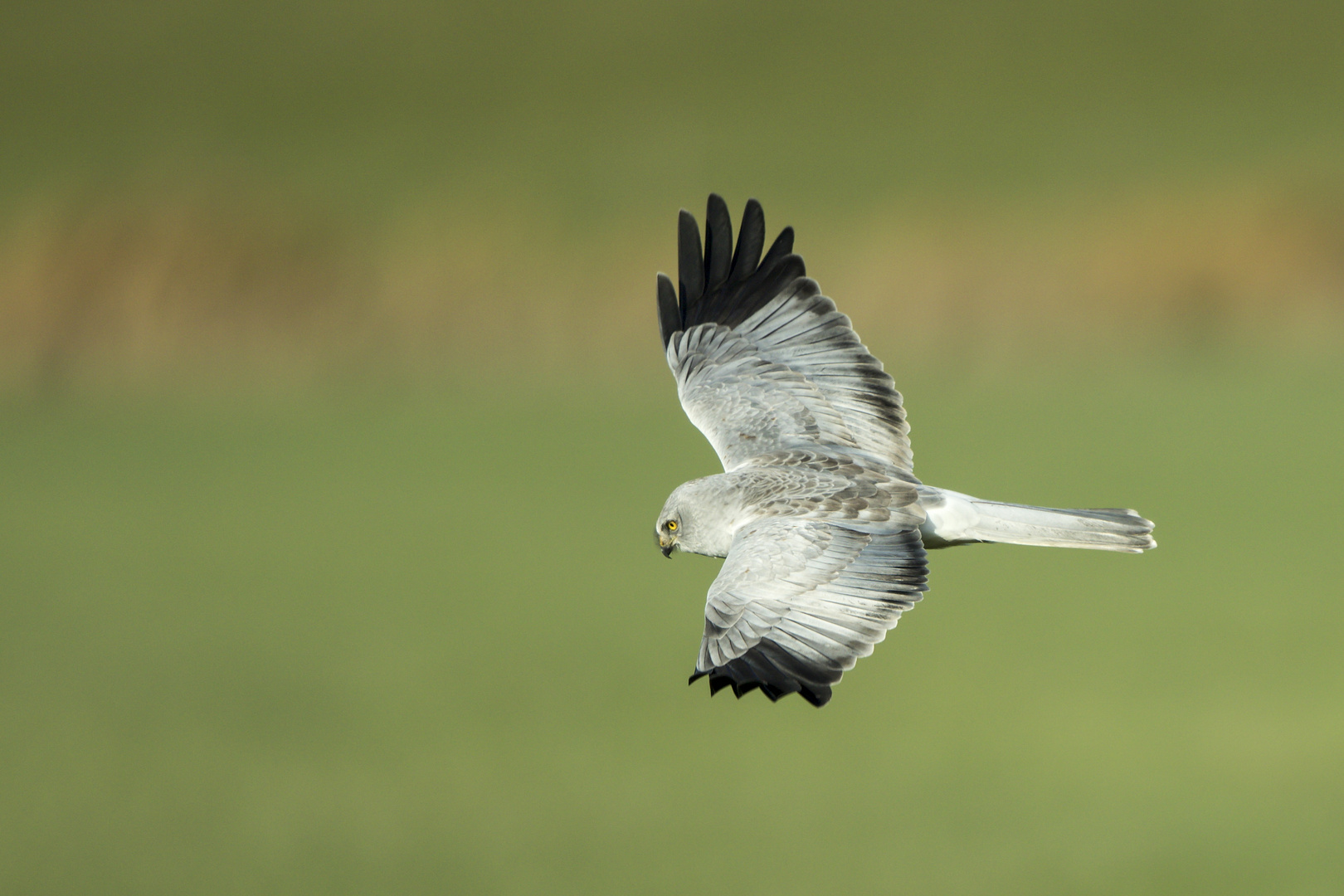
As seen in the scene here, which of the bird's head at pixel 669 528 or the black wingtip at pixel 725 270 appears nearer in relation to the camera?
the bird's head at pixel 669 528

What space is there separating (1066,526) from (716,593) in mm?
1444

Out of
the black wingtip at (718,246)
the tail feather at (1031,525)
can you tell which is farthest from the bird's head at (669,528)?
the black wingtip at (718,246)

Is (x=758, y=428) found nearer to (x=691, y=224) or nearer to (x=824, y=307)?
(x=824, y=307)

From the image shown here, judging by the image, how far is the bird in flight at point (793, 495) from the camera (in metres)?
4.51

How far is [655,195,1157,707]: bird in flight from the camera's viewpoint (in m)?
4.51

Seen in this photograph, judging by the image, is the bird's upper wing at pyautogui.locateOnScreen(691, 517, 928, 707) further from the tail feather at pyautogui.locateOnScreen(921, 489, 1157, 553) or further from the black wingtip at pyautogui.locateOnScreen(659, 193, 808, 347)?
the black wingtip at pyautogui.locateOnScreen(659, 193, 808, 347)

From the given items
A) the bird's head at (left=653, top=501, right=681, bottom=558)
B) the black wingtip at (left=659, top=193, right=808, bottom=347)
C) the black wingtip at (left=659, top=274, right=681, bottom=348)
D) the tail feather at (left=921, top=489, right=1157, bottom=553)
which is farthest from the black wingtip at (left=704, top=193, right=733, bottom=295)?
the tail feather at (left=921, top=489, right=1157, bottom=553)

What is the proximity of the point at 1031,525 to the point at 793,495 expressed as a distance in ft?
3.00

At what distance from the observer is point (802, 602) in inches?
181

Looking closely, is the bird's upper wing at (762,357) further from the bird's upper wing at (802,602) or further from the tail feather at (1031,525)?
the bird's upper wing at (802,602)

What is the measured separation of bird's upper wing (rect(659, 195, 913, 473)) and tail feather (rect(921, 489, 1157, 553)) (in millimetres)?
487

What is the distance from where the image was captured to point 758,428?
579 centimetres

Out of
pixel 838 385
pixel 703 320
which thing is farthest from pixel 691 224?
pixel 838 385

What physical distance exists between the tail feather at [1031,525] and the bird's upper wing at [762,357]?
487 millimetres
